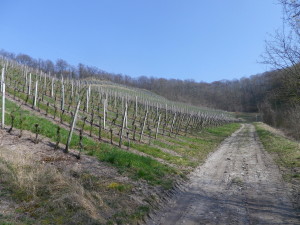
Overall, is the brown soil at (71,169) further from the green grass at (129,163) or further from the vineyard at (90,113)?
the vineyard at (90,113)

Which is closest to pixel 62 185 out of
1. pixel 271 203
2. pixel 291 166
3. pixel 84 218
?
pixel 84 218

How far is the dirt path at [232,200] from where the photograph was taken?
5305 mm

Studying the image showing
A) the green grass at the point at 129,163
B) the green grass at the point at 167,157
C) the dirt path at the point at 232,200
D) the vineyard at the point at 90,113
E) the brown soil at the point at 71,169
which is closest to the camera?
the brown soil at the point at 71,169

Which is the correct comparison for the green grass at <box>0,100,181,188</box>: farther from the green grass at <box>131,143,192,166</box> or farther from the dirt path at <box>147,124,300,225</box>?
the green grass at <box>131,143,192,166</box>

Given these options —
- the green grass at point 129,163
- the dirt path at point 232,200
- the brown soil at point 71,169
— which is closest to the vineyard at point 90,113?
the brown soil at point 71,169

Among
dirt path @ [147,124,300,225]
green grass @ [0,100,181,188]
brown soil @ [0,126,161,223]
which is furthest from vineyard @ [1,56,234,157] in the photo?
dirt path @ [147,124,300,225]

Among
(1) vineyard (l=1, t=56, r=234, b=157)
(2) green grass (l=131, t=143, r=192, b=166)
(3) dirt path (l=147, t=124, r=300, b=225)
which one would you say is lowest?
(2) green grass (l=131, t=143, r=192, b=166)

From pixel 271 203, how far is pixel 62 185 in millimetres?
5026

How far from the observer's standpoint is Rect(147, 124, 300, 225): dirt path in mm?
5305

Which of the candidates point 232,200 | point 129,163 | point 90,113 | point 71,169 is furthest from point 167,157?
point 90,113

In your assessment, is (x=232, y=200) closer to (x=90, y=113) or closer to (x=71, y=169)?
(x=71, y=169)

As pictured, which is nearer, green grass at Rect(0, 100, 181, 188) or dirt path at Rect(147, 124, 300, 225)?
dirt path at Rect(147, 124, 300, 225)

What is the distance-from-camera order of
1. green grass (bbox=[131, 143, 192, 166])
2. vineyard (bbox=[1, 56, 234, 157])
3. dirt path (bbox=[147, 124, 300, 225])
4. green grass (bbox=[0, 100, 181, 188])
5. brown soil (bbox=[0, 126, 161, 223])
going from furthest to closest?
vineyard (bbox=[1, 56, 234, 157]) < green grass (bbox=[131, 143, 192, 166]) < green grass (bbox=[0, 100, 181, 188]) < dirt path (bbox=[147, 124, 300, 225]) < brown soil (bbox=[0, 126, 161, 223])

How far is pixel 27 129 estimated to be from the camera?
34.1 feet
